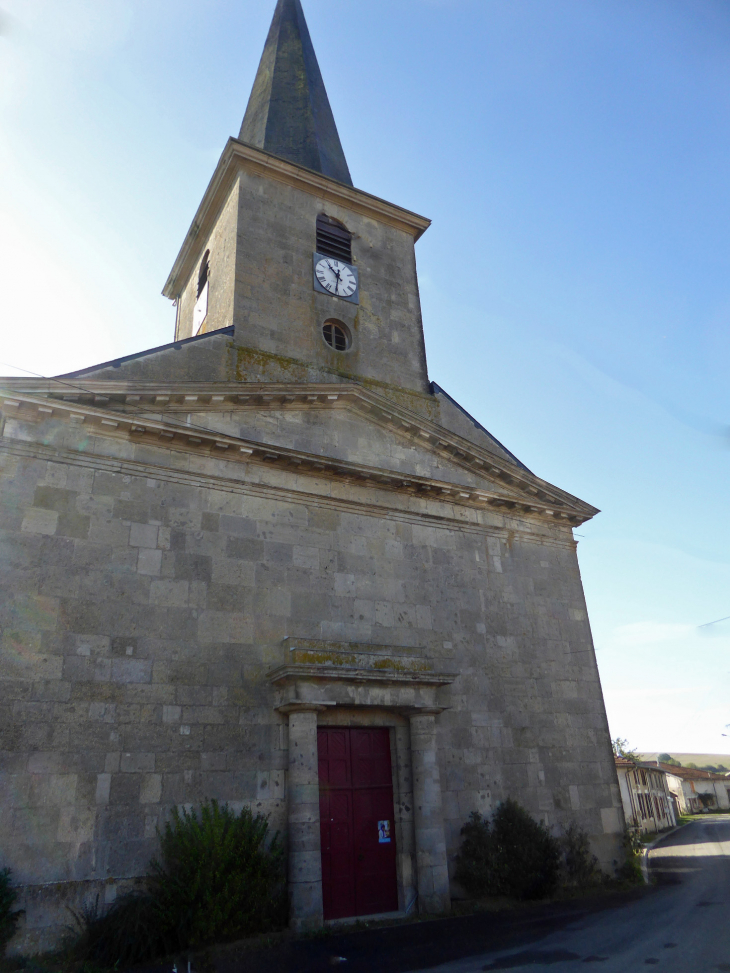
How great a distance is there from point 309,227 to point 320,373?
157 inches

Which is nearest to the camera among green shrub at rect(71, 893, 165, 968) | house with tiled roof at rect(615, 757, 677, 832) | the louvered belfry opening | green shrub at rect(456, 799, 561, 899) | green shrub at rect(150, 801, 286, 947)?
green shrub at rect(71, 893, 165, 968)

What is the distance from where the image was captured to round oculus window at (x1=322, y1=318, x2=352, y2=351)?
14.4 metres

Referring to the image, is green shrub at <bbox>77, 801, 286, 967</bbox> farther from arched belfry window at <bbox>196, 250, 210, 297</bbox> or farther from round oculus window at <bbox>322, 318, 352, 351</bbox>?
arched belfry window at <bbox>196, 250, 210, 297</bbox>

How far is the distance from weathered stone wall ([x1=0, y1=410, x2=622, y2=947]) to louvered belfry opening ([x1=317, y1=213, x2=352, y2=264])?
5190 millimetres

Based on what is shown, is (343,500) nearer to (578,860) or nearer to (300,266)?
(300,266)

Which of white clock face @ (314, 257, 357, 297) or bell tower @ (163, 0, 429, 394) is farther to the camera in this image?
white clock face @ (314, 257, 357, 297)

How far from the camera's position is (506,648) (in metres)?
12.6

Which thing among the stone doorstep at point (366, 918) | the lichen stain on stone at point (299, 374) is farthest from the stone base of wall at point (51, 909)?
the lichen stain on stone at point (299, 374)

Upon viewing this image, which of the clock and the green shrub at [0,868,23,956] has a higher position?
the clock

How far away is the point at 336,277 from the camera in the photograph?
15094 mm

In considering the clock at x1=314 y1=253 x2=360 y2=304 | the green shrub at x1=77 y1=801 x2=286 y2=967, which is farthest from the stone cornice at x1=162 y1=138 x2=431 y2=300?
the green shrub at x1=77 y1=801 x2=286 y2=967

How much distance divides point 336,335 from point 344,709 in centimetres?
799

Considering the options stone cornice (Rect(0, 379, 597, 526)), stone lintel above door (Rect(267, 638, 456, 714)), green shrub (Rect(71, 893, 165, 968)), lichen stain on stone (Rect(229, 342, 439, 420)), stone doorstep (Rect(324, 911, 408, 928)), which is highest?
lichen stain on stone (Rect(229, 342, 439, 420))

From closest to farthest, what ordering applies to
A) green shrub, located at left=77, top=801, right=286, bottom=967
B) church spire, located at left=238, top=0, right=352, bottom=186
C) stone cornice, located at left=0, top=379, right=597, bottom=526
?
green shrub, located at left=77, top=801, right=286, bottom=967
stone cornice, located at left=0, top=379, right=597, bottom=526
church spire, located at left=238, top=0, right=352, bottom=186
